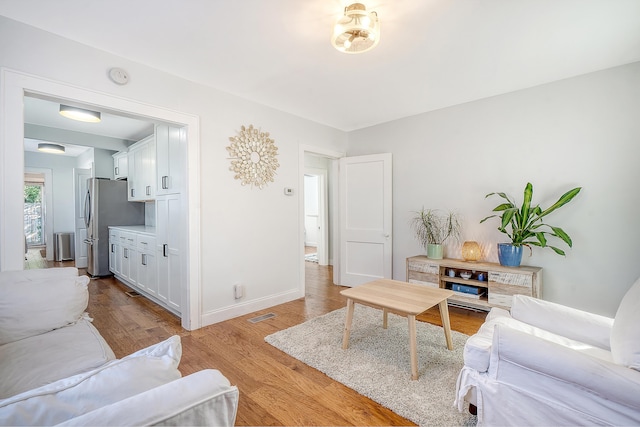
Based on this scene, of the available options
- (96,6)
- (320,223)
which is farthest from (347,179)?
(96,6)

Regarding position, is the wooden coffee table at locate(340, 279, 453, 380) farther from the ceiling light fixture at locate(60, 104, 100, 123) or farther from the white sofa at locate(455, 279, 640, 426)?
the ceiling light fixture at locate(60, 104, 100, 123)

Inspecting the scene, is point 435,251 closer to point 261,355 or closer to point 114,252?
point 261,355

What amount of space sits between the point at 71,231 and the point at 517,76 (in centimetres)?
932

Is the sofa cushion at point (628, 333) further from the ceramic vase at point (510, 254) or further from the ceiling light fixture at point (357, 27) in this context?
the ceiling light fixture at point (357, 27)

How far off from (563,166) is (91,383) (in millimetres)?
3814

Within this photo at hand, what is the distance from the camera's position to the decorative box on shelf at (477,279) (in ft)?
9.12

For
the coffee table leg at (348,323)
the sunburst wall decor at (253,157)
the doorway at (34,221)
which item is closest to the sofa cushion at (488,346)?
the coffee table leg at (348,323)

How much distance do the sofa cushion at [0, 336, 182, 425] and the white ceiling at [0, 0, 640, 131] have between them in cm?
198

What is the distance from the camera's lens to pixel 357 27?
1.71m

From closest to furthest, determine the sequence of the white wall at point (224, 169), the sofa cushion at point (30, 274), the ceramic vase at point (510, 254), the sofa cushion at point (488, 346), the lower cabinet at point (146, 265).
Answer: the sofa cushion at point (488, 346) → the sofa cushion at point (30, 274) → the white wall at point (224, 169) → the ceramic vase at point (510, 254) → the lower cabinet at point (146, 265)

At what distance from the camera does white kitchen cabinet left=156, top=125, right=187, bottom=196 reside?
300 cm

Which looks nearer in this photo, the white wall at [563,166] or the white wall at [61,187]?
the white wall at [563,166]

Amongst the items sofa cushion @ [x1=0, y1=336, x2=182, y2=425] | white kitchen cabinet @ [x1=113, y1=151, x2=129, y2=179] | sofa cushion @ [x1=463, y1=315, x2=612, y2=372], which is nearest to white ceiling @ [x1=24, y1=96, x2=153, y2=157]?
white kitchen cabinet @ [x1=113, y1=151, x2=129, y2=179]

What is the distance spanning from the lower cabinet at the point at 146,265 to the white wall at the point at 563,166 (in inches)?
122
